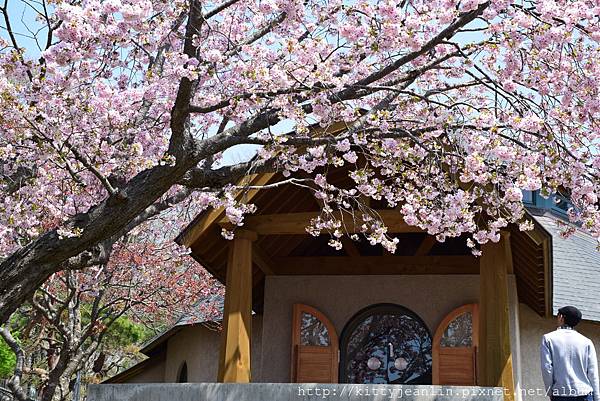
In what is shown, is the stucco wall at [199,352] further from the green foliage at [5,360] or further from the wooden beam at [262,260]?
the green foliage at [5,360]

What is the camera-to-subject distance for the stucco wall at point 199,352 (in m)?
12.9

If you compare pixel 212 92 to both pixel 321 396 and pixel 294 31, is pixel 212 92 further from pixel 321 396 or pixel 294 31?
pixel 321 396

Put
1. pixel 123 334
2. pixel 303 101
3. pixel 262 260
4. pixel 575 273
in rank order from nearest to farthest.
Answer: pixel 303 101 → pixel 262 260 → pixel 575 273 → pixel 123 334

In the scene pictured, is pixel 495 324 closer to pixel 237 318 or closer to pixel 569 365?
pixel 569 365

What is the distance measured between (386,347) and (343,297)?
924 mm

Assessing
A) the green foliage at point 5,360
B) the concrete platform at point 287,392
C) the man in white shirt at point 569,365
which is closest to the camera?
the man in white shirt at point 569,365

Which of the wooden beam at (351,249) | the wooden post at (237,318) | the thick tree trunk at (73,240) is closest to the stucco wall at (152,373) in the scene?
the wooden beam at (351,249)

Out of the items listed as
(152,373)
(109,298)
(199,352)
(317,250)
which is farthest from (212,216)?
(152,373)

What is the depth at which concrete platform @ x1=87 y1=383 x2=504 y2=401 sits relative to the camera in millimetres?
6746

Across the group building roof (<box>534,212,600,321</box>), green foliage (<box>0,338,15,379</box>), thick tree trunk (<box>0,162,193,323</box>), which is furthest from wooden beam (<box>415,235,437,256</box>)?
green foliage (<box>0,338,15,379</box>)

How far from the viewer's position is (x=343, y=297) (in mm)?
10812

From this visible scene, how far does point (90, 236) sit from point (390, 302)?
18.5 feet

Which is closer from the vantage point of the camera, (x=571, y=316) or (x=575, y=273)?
(x=571, y=316)

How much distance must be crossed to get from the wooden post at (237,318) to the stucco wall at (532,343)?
4.49 meters
